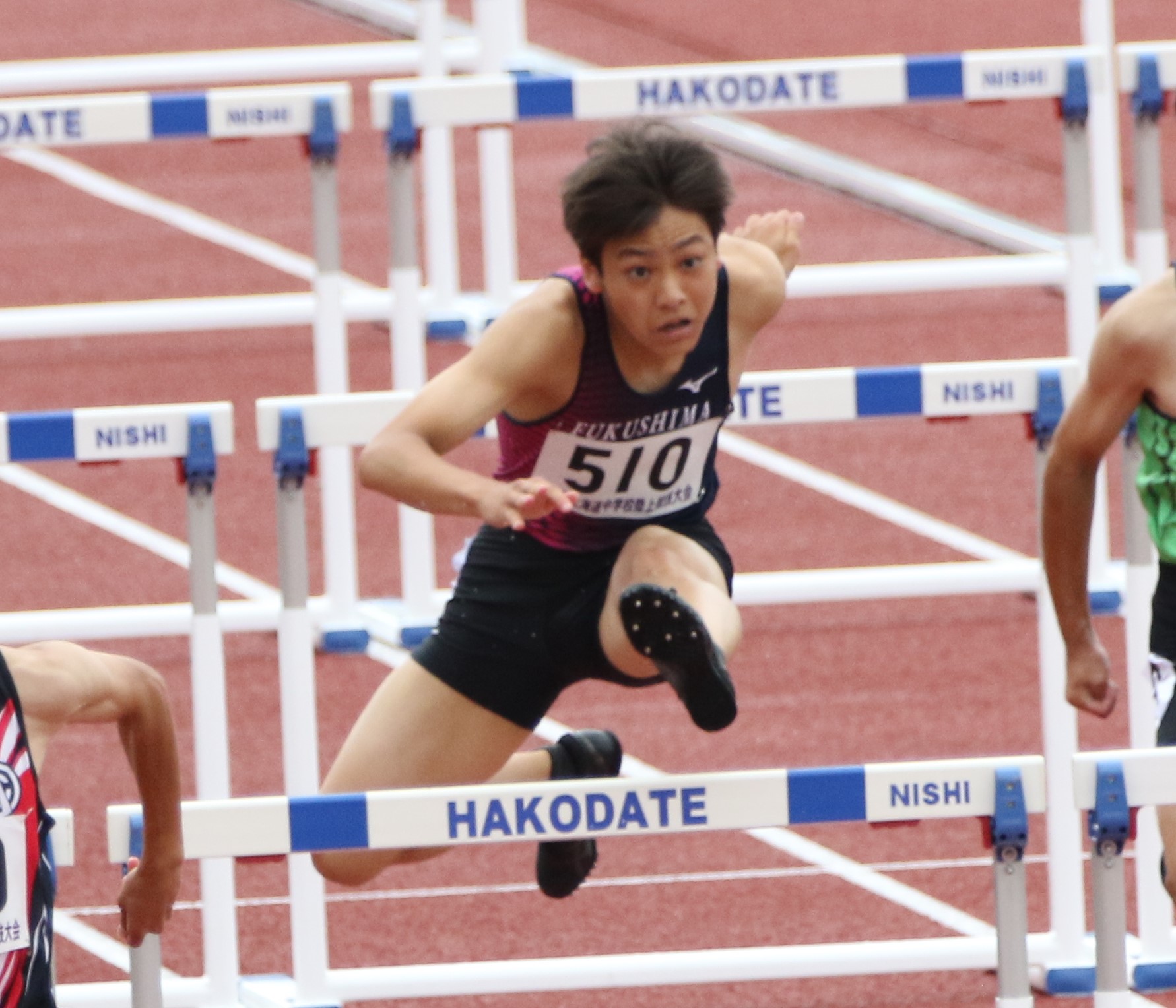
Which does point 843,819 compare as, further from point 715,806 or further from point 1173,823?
point 1173,823

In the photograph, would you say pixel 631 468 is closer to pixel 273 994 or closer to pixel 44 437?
pixel 44 437

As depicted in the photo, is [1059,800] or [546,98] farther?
[546,98]

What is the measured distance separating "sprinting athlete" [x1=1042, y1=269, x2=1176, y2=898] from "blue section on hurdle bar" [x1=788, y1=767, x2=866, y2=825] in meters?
0.57

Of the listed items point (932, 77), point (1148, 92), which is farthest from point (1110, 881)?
point (932, 77)

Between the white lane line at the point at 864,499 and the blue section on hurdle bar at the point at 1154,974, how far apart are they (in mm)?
2142

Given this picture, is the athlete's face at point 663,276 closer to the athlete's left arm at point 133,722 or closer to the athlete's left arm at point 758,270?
A: the athlete's left arm at point 758,270

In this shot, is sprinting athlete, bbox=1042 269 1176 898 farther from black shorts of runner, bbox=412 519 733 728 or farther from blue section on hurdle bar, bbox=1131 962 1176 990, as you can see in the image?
blue section on hurdle bar, bbox=1131 962 1176 990

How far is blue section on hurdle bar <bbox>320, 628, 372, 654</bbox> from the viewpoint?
20.7ft

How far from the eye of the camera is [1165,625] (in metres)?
3.93

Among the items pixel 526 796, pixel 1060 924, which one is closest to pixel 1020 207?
pixel 1060 924

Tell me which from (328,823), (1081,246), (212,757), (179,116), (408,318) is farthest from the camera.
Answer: (408,318)

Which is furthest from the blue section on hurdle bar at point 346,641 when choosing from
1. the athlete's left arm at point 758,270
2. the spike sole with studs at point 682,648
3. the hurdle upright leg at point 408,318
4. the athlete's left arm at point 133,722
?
the athlete's left arm at point 133,722

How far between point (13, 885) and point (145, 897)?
26cm

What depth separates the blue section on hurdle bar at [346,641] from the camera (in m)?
6.30
